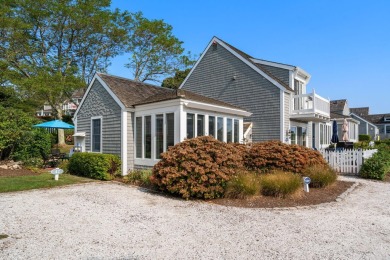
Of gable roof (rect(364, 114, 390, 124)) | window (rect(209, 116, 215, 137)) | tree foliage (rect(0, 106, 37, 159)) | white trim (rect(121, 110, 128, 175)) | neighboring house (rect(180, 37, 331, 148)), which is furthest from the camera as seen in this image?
gable roof (rect(364, 114, 390, 124))

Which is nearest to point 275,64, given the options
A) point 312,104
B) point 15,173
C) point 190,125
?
point 312,104

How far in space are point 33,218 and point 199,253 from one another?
14.3 ft

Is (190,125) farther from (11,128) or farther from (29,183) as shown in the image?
(11,128)

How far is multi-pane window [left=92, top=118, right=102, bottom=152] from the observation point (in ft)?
49.3

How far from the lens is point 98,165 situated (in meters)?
12.7

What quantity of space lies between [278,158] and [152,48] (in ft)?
99.0

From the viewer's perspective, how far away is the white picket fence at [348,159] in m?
14.1

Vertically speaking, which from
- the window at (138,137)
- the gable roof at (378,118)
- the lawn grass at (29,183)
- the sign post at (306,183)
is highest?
the gable roof at (378,118)

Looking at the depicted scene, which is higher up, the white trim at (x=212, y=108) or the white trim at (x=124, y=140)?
the white trim at (x=212, y=108)

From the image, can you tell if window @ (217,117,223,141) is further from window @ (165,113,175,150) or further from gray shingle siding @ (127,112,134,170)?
gray shingle siding @ (127,112,134,170)

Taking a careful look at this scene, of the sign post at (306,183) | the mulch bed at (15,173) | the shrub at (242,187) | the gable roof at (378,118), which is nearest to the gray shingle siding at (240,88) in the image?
the sign post at (306,183)

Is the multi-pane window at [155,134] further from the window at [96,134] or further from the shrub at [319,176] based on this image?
the shrub at [319,176]

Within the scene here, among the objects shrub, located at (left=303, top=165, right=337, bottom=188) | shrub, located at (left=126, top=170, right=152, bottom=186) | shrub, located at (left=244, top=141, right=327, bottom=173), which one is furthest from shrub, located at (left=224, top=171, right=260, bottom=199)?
shrub, located at (left=126, top=170, right=152, bottom=186)

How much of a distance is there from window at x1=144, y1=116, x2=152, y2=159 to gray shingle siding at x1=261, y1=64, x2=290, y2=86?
9.47 metres
